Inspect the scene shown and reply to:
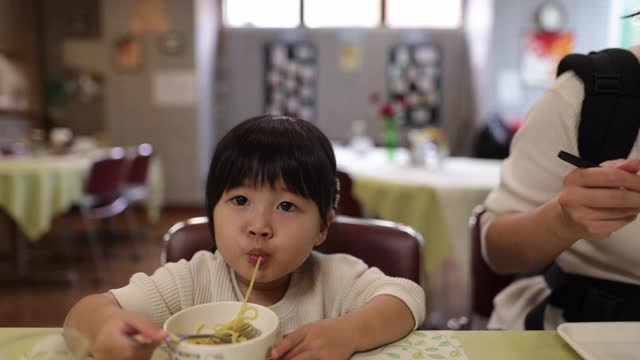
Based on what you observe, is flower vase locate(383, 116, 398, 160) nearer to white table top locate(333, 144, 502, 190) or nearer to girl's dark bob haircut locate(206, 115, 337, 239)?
white table top locate(333, 144, 502, 190)

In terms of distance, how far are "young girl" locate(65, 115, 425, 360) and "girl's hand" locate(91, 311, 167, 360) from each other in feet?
0.23

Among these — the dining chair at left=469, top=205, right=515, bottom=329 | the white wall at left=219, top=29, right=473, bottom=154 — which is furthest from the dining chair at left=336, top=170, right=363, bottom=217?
the white wall at left=219, top=29, right=473, bottom=154

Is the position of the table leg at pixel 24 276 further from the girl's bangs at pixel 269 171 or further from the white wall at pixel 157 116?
the girl's bangs at pixel 269 171

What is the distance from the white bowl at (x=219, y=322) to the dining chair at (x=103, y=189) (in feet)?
11.1

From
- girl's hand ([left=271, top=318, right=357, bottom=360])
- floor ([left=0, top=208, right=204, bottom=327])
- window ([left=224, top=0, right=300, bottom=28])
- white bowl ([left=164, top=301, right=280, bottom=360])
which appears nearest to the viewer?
white bowl ([left=164, top=301, right=280, bottom=360])

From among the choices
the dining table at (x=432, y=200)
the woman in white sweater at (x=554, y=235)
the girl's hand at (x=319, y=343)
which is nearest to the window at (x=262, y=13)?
the dining table at (x=432, y=200)

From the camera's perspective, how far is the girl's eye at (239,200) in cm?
78

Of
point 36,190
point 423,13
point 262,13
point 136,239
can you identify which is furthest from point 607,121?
point 262,13

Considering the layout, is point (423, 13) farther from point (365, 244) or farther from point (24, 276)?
point (365, 244)

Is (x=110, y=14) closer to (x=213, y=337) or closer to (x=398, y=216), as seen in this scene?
(x=398, y=216)

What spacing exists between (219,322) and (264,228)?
17 cm

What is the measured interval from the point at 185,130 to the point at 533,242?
597cm

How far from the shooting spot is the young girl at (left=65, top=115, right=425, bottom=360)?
673 mm

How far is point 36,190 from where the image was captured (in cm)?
332
